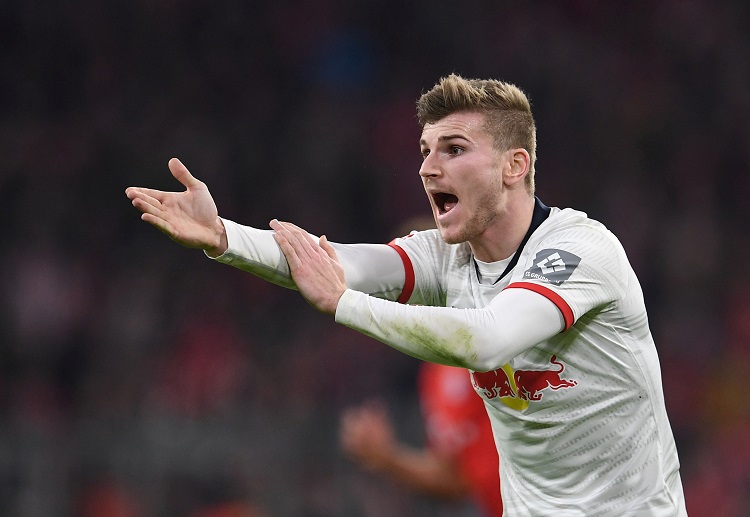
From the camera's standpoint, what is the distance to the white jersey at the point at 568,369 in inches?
126

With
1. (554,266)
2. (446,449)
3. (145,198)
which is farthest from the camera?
(446,449)

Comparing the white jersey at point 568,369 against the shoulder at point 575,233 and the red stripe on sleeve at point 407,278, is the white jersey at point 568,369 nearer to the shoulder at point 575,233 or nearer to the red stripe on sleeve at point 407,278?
the shoulder at point 575,233

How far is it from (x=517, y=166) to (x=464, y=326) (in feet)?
2.61

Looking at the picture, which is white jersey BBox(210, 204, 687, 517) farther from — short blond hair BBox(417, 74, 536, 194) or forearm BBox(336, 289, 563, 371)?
short blond hair BBox(417, 74, 536, 194)

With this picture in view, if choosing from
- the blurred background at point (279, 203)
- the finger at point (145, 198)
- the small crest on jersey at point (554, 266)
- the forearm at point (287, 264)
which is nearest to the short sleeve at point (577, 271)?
the small crest on jersey at point (554, 266)

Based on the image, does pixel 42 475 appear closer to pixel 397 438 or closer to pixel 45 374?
pixel 45 374

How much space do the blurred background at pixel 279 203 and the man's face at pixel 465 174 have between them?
305 centimetres

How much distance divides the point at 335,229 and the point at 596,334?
6583mm

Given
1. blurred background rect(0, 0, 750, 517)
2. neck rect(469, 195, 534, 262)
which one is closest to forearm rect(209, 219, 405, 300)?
neck rect(469, 195, 534, 262)

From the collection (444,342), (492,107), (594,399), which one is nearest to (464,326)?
(444,342)

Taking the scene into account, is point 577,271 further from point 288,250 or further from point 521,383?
point 288,250

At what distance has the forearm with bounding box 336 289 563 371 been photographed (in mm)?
3082

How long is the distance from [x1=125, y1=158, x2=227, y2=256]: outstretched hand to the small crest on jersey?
100cm

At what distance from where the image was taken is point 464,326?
309 cm
